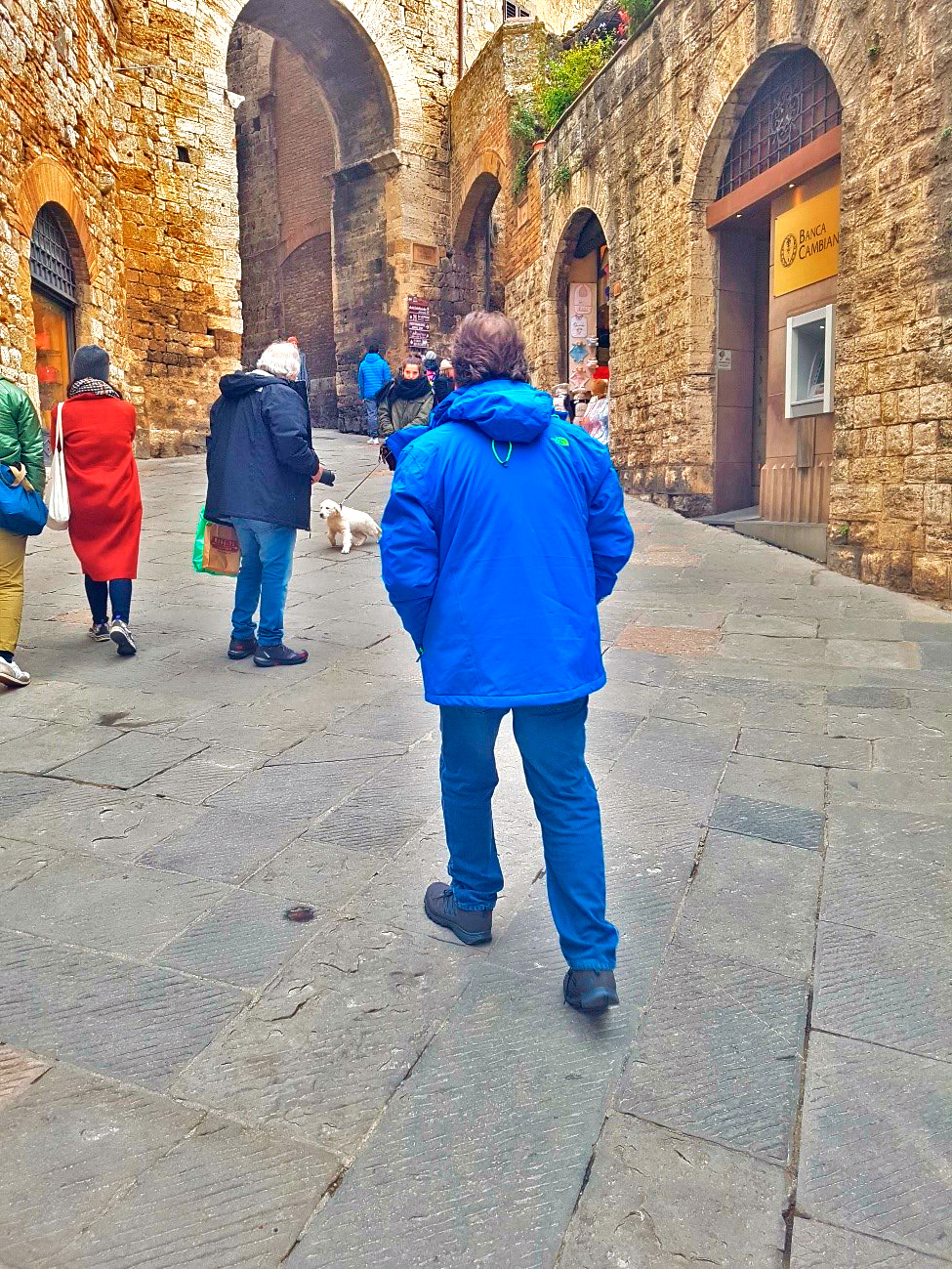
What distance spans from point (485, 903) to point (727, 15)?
369 inches

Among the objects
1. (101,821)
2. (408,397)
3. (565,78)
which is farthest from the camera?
(565,78)

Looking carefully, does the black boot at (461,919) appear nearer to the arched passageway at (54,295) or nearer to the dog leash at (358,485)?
the dog leash at (358,485)

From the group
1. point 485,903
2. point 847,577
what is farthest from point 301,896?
point 847,577

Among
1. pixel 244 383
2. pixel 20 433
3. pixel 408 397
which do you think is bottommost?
pixel 20 433

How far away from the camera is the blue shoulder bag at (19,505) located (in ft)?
15.7

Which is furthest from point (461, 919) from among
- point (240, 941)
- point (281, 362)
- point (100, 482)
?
point (100, 482)

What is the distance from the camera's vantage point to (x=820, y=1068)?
2029 millimetres

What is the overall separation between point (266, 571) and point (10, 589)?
1258 millimetres

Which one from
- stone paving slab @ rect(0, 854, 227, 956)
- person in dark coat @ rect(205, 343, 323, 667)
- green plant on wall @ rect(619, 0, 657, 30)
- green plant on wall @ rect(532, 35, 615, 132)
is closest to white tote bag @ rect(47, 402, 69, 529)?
person in dark coat @ rect(205, 343, 323, 667)

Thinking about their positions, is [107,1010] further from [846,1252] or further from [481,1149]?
[846,1252]

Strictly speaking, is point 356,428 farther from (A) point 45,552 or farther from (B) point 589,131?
(A) point 45,552

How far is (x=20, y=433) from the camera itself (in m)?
4.88

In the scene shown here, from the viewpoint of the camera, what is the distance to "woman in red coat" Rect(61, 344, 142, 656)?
5430 mm

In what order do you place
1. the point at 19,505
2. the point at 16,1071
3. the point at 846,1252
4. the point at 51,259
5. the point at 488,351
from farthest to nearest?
the point at 51,259
the point at 19,505
the point at 488,351
the point at 16,1071
the point at 846,1252
